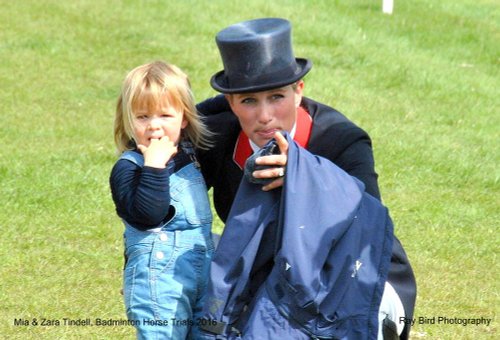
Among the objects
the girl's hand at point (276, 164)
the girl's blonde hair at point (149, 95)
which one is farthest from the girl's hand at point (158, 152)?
the girl's hand at point (276, 164)

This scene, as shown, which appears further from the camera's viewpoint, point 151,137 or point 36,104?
point 36,104

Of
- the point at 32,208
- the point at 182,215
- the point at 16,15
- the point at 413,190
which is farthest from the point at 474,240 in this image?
the point at 16,15

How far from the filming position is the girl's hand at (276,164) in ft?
10.7

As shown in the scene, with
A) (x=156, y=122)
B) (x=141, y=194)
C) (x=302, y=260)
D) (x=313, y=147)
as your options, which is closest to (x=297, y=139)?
(x=313, y=147)

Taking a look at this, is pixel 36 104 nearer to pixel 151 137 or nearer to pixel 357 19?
pixel 357 19

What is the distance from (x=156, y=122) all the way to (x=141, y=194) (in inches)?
12.8

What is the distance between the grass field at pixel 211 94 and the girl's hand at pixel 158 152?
176cm

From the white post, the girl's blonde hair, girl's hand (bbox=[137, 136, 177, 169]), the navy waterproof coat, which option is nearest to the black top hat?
the girl's blonde hair

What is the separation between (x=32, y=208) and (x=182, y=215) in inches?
138

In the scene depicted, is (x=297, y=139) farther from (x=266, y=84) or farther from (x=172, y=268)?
(x=172, y=268)

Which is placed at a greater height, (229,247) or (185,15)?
(229,247)

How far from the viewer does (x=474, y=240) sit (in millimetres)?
6602

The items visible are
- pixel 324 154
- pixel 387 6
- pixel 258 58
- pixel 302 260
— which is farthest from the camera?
pixel 387 6

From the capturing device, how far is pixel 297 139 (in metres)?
3.83
